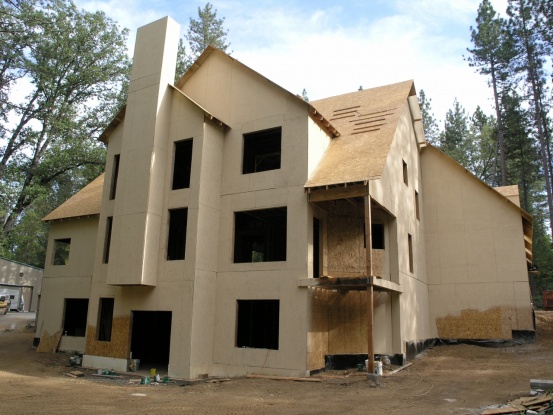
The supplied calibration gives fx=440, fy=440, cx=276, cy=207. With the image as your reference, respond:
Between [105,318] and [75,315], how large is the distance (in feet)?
12.4

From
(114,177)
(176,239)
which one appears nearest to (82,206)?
(114,177)

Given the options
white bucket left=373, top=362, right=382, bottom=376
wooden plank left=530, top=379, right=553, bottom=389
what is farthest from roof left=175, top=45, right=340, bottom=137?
wooden plank left=530, top=379, right=553, bottom=389

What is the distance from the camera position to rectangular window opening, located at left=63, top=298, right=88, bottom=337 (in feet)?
65.4

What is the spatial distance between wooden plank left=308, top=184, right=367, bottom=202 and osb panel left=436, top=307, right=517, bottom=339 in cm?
978

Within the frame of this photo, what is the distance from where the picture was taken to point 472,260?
20.0 meters

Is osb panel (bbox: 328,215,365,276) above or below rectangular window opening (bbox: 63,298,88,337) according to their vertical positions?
above

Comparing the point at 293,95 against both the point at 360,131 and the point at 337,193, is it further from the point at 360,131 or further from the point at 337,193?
the point at 337,193

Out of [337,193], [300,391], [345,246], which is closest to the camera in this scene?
[300,391]

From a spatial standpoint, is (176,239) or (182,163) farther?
(176,239)

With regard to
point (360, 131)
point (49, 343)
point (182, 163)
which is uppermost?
point (360, 131)

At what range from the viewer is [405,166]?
19.0 m

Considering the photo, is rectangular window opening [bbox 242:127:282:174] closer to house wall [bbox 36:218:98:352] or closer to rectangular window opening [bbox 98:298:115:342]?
rectangular window opening [bbox 98:298:115:342]

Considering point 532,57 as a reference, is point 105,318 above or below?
below

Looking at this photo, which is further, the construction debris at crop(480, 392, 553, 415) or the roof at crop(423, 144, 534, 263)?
the roof at crop(423, 144, 534, 263)
